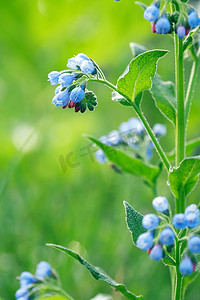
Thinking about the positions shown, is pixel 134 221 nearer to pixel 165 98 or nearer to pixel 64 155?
pixel 165 98

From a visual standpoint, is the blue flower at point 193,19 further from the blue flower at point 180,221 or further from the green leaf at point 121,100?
the blue flower at point 180,221

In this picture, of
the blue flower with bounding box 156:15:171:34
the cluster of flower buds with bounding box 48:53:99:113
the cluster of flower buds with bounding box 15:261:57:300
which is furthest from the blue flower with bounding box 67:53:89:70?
the cluster of flower buds with bounding box 15:261:57:300

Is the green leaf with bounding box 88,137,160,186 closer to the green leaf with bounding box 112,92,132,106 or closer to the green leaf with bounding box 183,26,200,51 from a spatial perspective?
the green leaf with bounding box 112,92,132,106

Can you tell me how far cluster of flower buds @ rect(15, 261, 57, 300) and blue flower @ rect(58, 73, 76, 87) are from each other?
698mm

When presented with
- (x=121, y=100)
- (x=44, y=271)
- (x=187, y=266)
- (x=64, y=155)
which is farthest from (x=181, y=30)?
(x=64, y=155)

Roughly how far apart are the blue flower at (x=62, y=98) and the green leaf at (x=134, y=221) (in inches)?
13.4

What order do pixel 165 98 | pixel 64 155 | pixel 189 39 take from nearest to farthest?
pixel 189 39
pixel 165 98
pixel 64 155

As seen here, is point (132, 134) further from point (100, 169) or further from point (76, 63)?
point (100, 169)

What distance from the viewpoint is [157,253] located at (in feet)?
4.20

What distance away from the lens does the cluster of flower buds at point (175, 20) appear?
4.40ft

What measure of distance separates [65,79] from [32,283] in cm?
75

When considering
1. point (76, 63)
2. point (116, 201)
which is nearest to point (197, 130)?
point (116, 201)

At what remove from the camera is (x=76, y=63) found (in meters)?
1.44

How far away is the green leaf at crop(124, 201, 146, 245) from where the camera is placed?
4.72 ft
